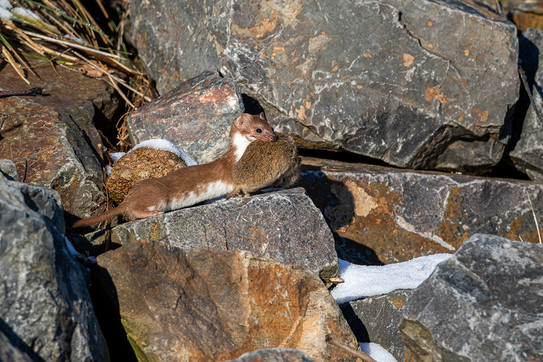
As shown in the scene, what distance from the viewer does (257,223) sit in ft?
15.0

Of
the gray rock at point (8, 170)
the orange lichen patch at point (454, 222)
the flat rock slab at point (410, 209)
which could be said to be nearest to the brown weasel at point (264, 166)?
the flat rock slab at point (410, 209)

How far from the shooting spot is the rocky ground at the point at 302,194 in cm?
338

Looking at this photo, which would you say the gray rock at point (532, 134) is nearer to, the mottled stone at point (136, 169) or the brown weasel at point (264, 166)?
the brown weasel at point (264, 166)

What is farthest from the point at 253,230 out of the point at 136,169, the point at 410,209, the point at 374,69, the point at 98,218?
the point at 374,69

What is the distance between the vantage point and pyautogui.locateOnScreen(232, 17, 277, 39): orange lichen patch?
6.26m

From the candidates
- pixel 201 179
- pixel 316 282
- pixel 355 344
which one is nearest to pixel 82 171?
pixel 201 179

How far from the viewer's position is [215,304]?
3.78 m

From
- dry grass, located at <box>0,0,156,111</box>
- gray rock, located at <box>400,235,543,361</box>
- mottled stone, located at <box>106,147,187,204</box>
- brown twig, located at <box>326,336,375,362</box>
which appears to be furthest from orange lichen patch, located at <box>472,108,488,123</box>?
dry grass, located at <box>0,0,156,111</box>

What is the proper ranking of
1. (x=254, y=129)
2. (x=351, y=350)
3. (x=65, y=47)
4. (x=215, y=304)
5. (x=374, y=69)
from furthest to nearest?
(x=65, y=47), (x=374, y=69), (x=254, y=129), (x=215, y=304), (x=351, y=350)

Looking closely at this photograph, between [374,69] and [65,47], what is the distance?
373cm

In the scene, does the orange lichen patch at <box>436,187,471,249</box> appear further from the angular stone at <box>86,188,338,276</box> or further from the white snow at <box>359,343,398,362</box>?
the white snow at <box>359,343,398,362</box>

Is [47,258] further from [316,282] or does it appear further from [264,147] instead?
[264,147]

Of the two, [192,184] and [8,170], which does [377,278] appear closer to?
[192,184]

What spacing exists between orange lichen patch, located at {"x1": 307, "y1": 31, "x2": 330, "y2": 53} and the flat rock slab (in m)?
1.26
